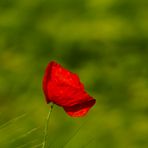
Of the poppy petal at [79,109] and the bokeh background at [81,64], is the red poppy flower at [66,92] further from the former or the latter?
the bokeh background at [81,64]

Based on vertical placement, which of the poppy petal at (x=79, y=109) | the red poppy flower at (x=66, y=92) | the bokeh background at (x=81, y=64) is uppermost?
the bokeh background at (x=81, y=64)

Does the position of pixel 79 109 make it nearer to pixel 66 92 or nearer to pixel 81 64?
pixel 66 92

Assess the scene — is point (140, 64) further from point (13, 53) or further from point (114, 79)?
point (13, 53)

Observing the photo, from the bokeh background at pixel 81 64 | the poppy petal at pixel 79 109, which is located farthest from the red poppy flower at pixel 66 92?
the bokeh background at pixel 81 64

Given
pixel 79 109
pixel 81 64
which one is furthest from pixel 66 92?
pixel 81 64

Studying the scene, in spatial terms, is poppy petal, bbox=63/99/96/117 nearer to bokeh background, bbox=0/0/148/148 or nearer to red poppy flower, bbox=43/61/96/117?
red poppy flower, bbox=43/61/96/117

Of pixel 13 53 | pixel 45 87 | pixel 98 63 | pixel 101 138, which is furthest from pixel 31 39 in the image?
pixel 45 87

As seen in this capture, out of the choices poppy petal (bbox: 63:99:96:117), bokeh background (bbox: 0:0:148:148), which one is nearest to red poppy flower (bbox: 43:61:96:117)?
poppy petal (bbox: 63:99:96:117)
